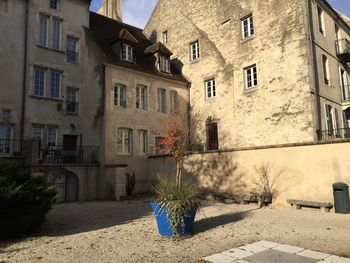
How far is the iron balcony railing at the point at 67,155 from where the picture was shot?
51.1ft

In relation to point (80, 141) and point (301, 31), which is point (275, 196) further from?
point (80, 141)

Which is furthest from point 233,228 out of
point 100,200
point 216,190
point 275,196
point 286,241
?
point 100,200

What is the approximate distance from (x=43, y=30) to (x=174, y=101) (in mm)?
9026

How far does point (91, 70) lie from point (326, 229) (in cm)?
1480

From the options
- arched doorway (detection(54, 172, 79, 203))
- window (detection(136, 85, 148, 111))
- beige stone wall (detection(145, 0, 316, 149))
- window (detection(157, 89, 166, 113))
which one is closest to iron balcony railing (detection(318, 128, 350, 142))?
beige stone wall (detection(145, 0, 316, 149))

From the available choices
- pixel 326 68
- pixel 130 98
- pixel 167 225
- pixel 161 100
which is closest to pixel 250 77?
pixel 326 68

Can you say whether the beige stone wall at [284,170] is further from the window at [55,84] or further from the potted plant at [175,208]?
the window at [55,84]

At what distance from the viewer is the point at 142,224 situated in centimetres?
894

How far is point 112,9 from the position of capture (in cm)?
2770

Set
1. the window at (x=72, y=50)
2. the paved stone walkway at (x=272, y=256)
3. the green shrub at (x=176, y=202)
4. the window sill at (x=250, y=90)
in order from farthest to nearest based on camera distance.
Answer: the window at (x=72, y=50) → the window sill at (x=250, y=90) → the green shrub at (x=176, y=202) → the paved stone walkway at (x=272, y=256)

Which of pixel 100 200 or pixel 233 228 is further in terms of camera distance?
pixel 100 200

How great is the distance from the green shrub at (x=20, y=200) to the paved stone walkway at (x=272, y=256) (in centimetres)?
447

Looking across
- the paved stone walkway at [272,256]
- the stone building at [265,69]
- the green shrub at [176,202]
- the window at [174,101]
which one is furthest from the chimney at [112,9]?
the paved stone walkway at [272,256]

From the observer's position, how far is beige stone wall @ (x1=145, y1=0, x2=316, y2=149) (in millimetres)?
15852
